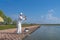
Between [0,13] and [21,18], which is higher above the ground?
[0,13]

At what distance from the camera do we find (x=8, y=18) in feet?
272

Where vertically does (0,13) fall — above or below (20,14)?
above

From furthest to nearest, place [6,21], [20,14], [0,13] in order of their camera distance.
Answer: [6,21] → [0,13] → [20,14]

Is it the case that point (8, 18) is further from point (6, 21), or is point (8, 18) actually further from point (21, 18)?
point (21, 18)

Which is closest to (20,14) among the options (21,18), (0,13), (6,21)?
(21,18)

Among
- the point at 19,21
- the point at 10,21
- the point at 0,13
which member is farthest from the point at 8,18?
the point at 19,21

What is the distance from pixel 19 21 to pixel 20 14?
1.03m

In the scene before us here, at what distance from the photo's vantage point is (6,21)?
79938mm

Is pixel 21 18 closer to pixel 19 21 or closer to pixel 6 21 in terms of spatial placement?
pixel 19 21

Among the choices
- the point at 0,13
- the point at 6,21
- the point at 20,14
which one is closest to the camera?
the point at 20,14

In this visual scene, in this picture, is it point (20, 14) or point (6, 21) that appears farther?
point (6, 21)

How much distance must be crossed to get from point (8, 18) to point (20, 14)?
222ft

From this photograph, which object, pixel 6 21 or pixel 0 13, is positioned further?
pixel 6 21

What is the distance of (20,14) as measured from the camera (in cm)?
1580
